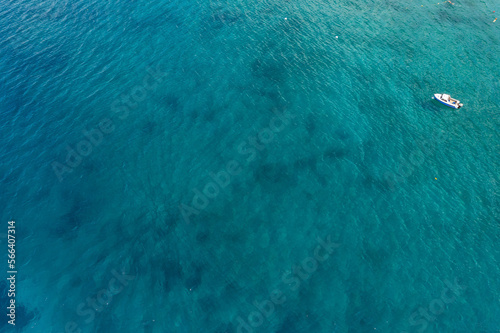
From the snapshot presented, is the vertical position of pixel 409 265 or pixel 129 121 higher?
pixel 129 121

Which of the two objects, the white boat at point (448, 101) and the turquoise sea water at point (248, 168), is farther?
the white boat at point (448, 101)

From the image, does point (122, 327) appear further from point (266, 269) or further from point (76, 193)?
point (76, 193)

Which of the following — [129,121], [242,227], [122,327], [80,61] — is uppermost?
[80,61]

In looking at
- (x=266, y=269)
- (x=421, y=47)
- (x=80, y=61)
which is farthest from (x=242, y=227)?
(x=421, y=47)

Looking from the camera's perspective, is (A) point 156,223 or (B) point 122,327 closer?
(B) point 122,327

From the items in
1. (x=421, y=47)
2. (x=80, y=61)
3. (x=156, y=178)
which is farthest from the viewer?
(x=421, y=47)

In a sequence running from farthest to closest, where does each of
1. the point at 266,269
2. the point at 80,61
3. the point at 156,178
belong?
the point at 80,61 < the point at 156,178 < the point at 266,269
